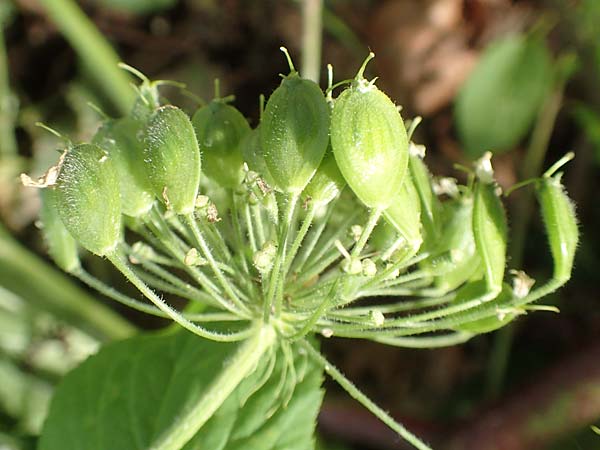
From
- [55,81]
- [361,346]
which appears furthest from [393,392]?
[55,81]

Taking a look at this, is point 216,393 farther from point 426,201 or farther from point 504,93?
point 504,93

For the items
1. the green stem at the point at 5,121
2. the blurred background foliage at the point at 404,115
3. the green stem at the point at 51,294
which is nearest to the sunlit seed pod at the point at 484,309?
the blurred background foliage at the point at 404,115

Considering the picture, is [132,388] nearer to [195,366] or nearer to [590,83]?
[195,366]

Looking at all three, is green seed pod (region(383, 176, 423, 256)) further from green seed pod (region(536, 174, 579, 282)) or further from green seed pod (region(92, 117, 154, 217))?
green seed pod (region(92, 117, 154, 217))

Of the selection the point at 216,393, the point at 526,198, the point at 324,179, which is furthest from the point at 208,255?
the point at 526,198

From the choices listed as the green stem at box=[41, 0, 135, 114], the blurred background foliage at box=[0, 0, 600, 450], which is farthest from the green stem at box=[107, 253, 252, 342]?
the green stem at box=[41, 0, 135, 114]

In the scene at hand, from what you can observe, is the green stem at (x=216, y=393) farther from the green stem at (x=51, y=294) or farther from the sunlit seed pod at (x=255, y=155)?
the green stem at (x=51, y=294)
